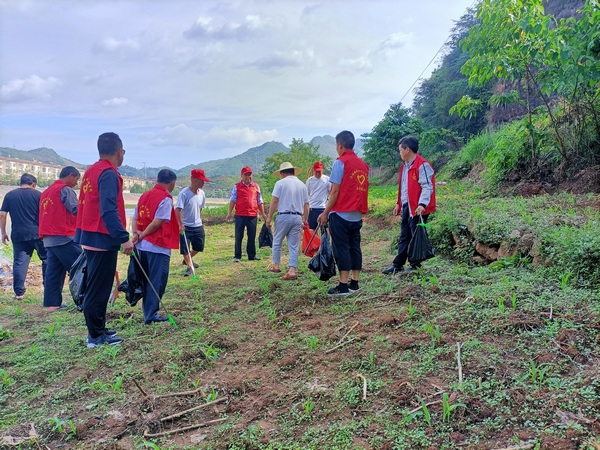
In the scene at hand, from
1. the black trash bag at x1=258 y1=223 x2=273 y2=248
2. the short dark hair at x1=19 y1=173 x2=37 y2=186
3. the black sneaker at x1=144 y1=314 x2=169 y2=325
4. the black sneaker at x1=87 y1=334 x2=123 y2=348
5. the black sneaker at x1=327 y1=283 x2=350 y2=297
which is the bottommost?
the black sneaker at x1=87 y1=334 x2=123 y2=348

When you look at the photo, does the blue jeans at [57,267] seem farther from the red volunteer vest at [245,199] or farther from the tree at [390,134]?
the tree at [390,134]

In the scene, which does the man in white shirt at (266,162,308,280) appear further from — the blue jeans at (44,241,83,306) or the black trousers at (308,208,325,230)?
the blue jeans at (44,241,83,306)

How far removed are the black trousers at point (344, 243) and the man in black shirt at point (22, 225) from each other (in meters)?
4.26

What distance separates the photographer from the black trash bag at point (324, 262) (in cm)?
518

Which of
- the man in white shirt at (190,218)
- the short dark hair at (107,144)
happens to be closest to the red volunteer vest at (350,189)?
the short dark hair at (107,144)

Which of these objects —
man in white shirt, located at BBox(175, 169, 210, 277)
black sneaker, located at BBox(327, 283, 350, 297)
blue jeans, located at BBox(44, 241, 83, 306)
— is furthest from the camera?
man in white shirt, located at BBox(175, 169, 210, 277)

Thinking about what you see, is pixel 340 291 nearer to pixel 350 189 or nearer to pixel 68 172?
pixel 350 189

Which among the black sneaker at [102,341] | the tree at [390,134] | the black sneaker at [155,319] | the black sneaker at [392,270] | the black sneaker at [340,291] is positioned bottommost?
the black sneaker at [102,341]

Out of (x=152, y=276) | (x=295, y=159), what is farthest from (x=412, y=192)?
(x=295, y=159)

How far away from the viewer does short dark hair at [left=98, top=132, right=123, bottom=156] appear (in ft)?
13.7

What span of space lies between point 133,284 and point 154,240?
52 centimetres

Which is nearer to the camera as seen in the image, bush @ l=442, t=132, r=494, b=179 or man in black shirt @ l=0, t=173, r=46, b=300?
man in black shirt @ l=0, t=173, r=46, b=300

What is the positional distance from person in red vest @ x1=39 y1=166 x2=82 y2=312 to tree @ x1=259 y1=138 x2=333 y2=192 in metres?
23.4

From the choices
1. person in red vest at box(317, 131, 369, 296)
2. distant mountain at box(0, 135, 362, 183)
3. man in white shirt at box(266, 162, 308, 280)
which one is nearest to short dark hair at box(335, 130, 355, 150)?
person in red vest at box(317, 131, 369, 296)
